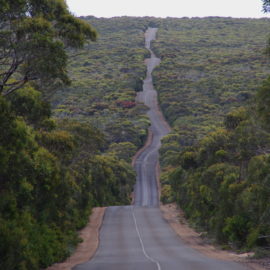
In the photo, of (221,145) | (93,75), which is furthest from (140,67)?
(221,145)

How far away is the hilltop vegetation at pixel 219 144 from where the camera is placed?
2396 cm

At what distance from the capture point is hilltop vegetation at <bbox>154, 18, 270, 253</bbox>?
78.6ft

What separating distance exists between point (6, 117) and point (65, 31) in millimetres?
5145

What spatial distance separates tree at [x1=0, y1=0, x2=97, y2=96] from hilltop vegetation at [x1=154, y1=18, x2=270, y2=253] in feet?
24.7

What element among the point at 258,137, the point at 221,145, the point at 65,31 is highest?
the point at 65,31

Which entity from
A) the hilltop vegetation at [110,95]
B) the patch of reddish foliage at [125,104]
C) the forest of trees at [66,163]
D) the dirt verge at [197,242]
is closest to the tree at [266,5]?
the forest of trees at [66,163]

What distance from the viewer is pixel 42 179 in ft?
68.9

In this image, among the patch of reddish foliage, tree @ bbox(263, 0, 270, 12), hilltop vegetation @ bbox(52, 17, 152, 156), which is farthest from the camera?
the patch of reddish foliage

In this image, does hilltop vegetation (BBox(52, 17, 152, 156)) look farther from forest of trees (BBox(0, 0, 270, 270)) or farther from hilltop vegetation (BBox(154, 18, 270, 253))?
forest of trees (BBox(0, 0, 270, 270))

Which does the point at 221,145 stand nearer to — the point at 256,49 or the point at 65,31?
the point at 65,31

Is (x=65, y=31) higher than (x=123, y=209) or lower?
higher

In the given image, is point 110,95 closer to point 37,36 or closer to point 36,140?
point 36,140

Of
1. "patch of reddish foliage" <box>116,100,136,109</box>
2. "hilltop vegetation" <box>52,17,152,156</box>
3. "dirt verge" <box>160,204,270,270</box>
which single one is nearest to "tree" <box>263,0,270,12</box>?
"dirt verge" <box>160,204,270,270</box>

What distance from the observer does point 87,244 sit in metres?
31.5
